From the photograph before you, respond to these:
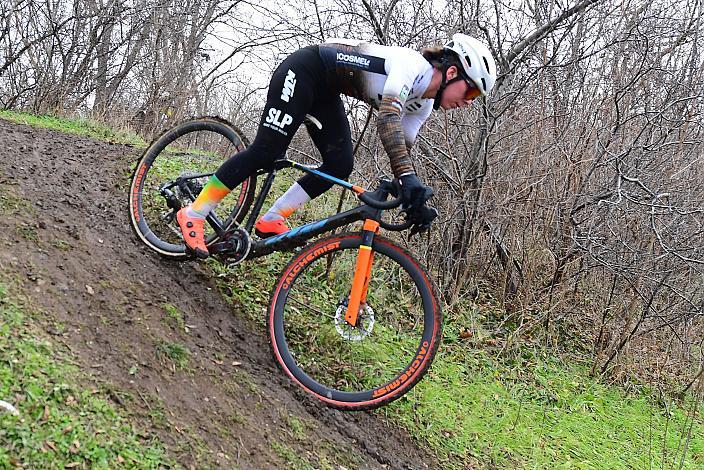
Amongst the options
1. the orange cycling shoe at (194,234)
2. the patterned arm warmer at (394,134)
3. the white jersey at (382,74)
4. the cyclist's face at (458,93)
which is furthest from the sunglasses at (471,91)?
the orange cycling shoe at (194,234)

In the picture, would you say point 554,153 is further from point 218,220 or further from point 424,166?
point 218,220

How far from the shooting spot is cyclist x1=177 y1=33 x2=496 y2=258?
340 centimetres

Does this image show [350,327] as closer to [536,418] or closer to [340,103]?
[340,103]

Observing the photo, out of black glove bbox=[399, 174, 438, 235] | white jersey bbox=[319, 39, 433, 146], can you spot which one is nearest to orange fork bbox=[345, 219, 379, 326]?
black glove bbox=[399, 174, 438, 235]

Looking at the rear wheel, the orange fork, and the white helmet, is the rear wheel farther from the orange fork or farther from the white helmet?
the white helmet

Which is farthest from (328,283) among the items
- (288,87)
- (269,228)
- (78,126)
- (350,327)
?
(78,126)

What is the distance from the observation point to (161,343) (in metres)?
3.25

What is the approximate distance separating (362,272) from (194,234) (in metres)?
1.19

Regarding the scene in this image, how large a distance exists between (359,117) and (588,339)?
355 centimetres

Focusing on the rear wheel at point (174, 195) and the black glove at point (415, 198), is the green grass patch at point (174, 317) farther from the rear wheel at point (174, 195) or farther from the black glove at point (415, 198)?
the black glove at point (415, 198)

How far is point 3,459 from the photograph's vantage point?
1973 mm

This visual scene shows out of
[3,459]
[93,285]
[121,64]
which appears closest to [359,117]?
[93,285]

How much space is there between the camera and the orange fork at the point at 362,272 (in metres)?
3.62

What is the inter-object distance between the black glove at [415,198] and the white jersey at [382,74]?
45cm
